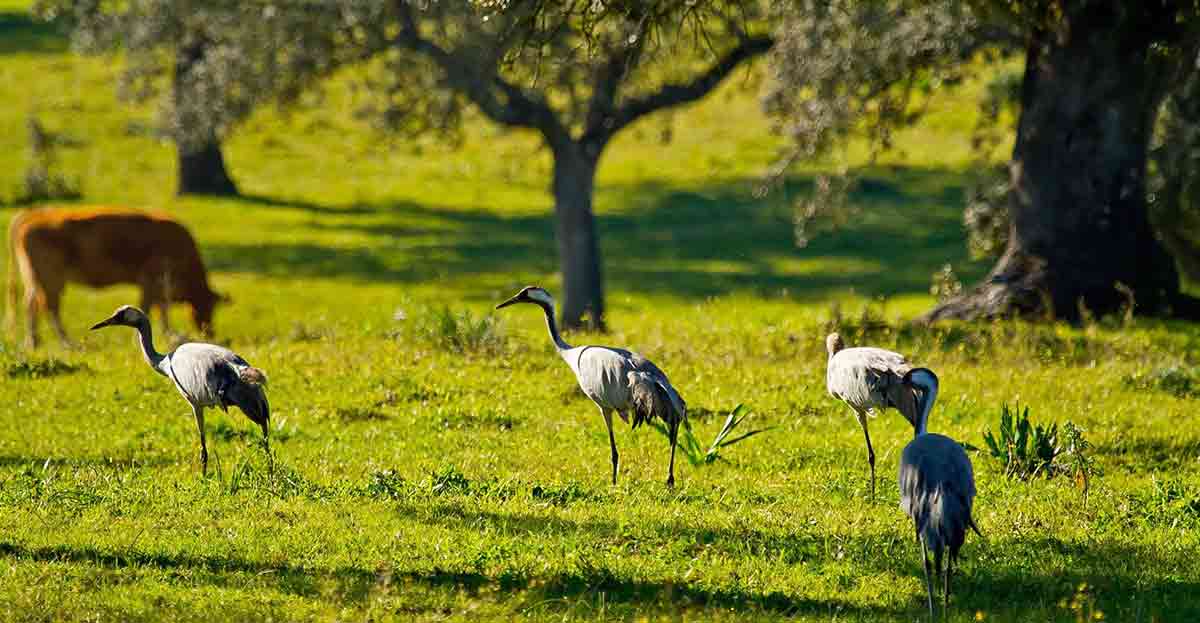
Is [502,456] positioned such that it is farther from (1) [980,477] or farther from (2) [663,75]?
(2) [663,75]

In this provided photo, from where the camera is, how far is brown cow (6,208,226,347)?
27406 mm

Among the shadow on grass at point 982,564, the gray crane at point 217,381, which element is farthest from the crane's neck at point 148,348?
the shadow on grass at point 982,564

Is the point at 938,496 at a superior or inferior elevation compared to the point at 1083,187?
inferior

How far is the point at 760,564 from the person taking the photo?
34.9ft

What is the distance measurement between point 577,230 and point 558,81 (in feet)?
8.34

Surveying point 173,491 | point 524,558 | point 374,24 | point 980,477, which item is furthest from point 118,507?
point 374,24

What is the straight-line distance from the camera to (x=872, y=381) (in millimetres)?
12445

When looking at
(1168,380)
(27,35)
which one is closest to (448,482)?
(1168,380)

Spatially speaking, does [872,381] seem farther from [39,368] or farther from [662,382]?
[39,368]

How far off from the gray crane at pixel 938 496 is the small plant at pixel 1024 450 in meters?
3.58

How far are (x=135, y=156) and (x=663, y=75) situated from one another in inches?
1073

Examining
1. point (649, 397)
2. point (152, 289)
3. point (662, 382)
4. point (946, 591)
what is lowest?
point (152, 289)

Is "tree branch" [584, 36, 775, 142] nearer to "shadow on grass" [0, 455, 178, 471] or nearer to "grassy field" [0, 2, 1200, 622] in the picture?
"grassy field" [0, 2, 1200, 622]

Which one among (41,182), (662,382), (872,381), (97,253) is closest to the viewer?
(872,381)
